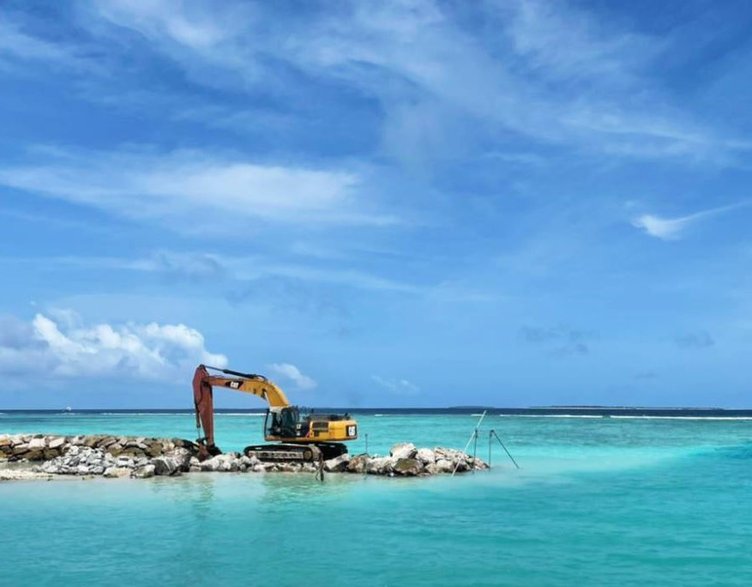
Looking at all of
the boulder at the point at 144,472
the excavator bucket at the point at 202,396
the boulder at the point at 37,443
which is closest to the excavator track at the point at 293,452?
the excavator bucket at the point at 202,396

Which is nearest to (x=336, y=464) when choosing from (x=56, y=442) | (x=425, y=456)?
(x=425, y=456)

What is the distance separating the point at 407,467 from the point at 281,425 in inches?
225

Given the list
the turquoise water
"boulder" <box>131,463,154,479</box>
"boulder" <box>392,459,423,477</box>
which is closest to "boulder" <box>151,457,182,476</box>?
"boulder" <box>131,463,154,479</box>

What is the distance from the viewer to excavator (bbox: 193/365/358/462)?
29.9 m

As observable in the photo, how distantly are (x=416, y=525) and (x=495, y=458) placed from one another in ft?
62.6

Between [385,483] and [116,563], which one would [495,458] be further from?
[116,563]

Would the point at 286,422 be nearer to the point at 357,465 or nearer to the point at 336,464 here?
the point at 336,464

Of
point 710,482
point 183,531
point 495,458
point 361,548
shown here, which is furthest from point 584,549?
point 495,458

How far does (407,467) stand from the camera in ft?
90.6

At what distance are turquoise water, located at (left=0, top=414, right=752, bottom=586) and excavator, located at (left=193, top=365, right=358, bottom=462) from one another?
238 cm

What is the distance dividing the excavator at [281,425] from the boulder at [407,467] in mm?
3245

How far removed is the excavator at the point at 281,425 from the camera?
29.9 meters

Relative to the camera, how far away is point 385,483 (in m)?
25.7

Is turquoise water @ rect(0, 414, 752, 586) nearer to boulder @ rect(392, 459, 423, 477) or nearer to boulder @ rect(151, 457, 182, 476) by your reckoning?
boulder @ rect(392, 459, 423, 477)
